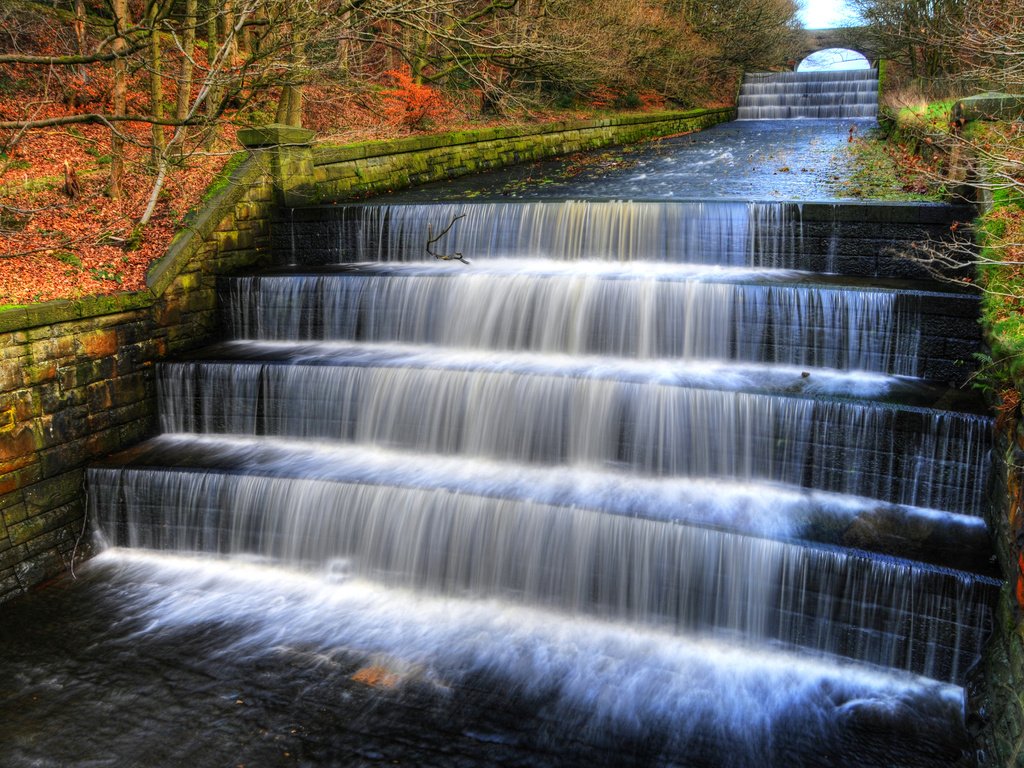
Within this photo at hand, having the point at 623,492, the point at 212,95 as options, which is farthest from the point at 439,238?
the point at 623,492

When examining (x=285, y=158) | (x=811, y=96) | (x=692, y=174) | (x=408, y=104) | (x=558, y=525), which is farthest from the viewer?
(x=811, y=96)

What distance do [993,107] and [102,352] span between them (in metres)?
10.2

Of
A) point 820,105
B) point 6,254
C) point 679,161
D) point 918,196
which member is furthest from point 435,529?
point 820,105

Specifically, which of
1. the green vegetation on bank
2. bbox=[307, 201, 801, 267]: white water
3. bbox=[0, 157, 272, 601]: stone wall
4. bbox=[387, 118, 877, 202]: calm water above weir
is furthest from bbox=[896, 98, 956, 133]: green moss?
bbox=[0, 157, 272, 601]: stone wall

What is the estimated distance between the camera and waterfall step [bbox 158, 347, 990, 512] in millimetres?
6660

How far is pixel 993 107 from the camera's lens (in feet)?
30.5

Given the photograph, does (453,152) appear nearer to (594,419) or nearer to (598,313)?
(598,313)

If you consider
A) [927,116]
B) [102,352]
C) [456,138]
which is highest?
[927,116]

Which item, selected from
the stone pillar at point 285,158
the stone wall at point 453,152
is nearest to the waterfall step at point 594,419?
the stone pillar at point 285,158

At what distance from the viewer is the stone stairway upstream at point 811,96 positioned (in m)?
29.5

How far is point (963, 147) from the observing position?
9.31 metres

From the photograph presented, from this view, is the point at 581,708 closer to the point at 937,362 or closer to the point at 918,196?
the point at 937,362

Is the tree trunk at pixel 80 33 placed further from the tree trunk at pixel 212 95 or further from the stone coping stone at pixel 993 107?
the stone coping stone at pixel 993 107

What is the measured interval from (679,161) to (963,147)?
9919 millimetres
